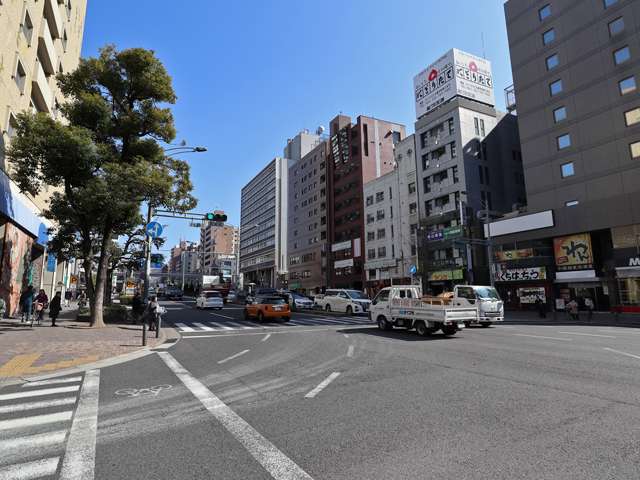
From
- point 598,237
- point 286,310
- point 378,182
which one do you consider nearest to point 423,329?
point 286,310

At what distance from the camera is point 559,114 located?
3634 cm

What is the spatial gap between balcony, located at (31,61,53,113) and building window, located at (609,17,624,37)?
144ft

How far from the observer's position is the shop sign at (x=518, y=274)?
116 ft

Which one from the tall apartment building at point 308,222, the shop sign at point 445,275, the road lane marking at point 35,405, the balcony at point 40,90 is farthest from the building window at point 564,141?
the tall apartment building at point 308,222

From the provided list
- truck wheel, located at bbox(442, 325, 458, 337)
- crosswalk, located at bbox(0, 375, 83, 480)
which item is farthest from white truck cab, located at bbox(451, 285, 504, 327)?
crosswalk, located at bbox(0, 375, 83, 480)

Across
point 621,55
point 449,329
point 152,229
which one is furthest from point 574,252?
point 152,229

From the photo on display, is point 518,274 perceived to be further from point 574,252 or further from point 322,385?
point 322,385

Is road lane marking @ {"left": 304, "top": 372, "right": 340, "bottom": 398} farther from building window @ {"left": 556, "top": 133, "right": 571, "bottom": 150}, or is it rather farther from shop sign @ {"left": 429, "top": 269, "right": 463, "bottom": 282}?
shop sign @ {"left": 429, "top": 269, "right": 463, "bottom": 282}

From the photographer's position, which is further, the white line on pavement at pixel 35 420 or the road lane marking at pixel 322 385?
the road lane marking at pixel 322 385

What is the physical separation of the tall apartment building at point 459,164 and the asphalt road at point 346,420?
36843 mm

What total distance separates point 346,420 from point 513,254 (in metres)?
38.0

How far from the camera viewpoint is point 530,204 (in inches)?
1495

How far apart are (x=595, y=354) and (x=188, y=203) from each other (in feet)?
61.3

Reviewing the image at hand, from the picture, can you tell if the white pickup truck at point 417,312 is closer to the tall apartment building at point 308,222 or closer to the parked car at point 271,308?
the parked car at point 271,308
